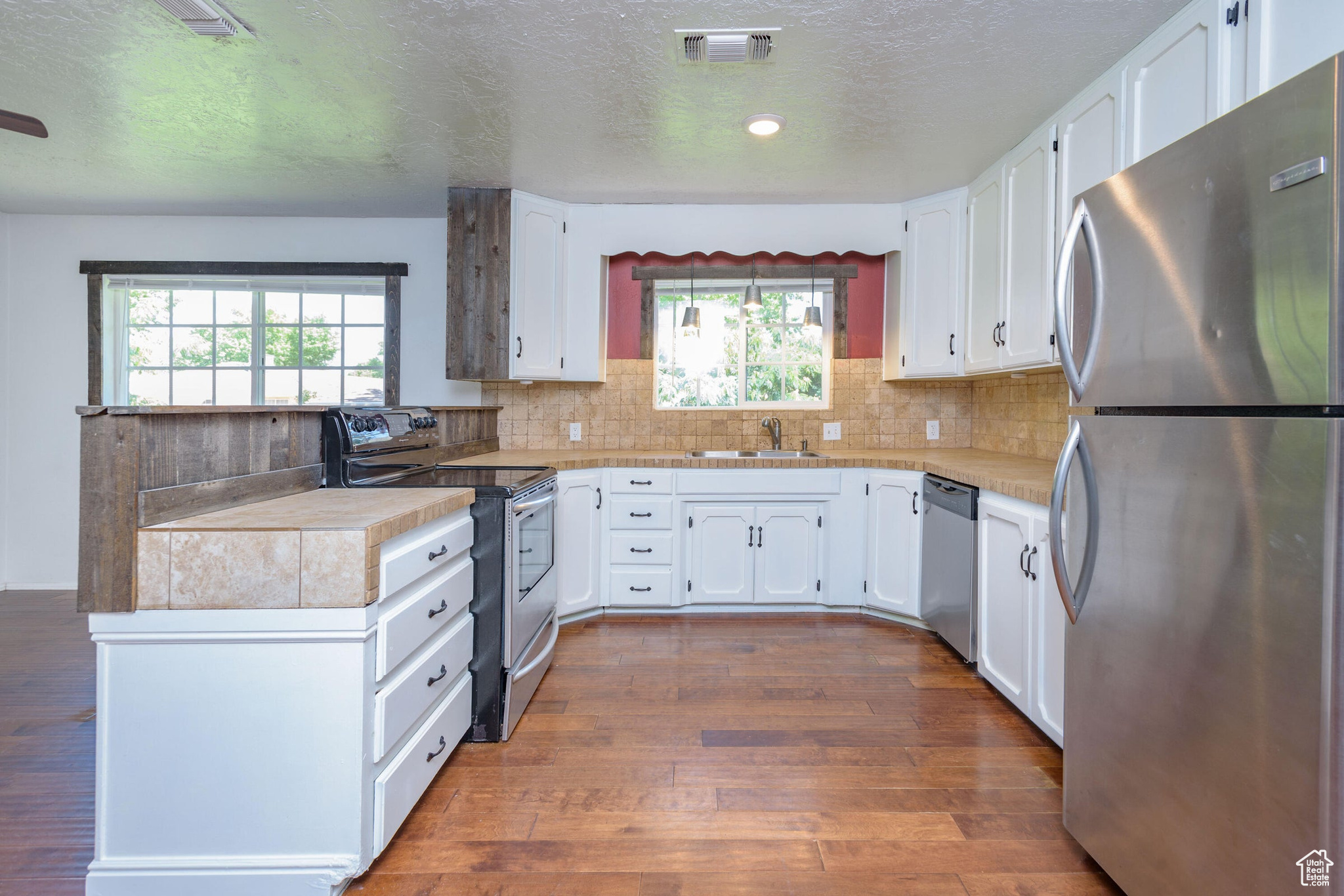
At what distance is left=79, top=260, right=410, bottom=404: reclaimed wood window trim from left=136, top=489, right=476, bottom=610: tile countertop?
283 cm

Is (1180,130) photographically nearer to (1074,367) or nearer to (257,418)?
(1074,367)

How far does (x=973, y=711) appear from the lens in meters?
2.32

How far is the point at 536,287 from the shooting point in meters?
3.54

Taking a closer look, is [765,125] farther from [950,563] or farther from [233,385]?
[233,385]

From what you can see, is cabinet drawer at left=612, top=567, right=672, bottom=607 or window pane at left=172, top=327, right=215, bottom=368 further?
window pane at left=172, top=327, right=215, bottom=368

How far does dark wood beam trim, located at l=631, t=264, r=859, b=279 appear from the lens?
3.93 metres

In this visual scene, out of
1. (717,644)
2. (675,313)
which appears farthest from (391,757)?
(675,313)

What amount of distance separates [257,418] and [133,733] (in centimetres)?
81

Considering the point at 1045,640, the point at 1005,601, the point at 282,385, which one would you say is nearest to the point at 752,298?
the point at 1005,601

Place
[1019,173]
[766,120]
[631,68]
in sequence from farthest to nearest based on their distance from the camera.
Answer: [1019,173]
[766,120]
[631,68]

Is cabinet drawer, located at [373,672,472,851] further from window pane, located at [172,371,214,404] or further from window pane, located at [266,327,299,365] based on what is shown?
window pane, located at [172,371,214,404]

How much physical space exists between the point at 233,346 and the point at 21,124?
232 cm

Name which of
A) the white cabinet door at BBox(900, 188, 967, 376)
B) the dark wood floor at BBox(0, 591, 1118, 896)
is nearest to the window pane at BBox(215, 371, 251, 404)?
the dark wood floor at BBox(0, 591, 1118, 896)

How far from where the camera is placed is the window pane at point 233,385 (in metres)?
4.10
